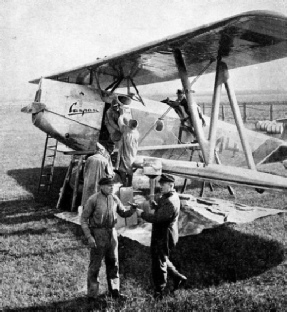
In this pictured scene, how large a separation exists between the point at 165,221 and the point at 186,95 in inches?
124

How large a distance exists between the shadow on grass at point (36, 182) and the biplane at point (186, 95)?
1886 millimetres

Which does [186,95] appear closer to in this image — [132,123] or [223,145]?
[132,123]

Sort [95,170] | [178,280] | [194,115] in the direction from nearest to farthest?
[178,280], [95,170], [194,115]

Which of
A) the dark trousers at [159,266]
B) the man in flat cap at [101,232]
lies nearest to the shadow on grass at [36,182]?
the man in flat cap at [101,232]

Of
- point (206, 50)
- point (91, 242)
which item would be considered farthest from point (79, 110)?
point (91, 242)

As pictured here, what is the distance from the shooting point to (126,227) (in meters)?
6.12

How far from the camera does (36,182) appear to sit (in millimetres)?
11391

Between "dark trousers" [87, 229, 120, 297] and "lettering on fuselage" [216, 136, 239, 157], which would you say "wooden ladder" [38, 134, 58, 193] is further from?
"lettering on fuselage" [216, 136, 239, 157]

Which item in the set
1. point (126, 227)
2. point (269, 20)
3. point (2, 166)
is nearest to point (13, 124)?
point (2, 166)

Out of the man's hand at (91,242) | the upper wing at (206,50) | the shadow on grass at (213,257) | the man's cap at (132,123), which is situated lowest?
the shadow on grass at (213,257)

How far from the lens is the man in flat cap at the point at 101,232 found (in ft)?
12.5

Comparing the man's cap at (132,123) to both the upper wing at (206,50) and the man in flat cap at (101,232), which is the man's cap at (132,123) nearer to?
the upper wing at (206,50)

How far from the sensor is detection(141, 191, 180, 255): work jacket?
3729mm

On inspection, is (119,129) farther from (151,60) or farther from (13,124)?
(13,124)
